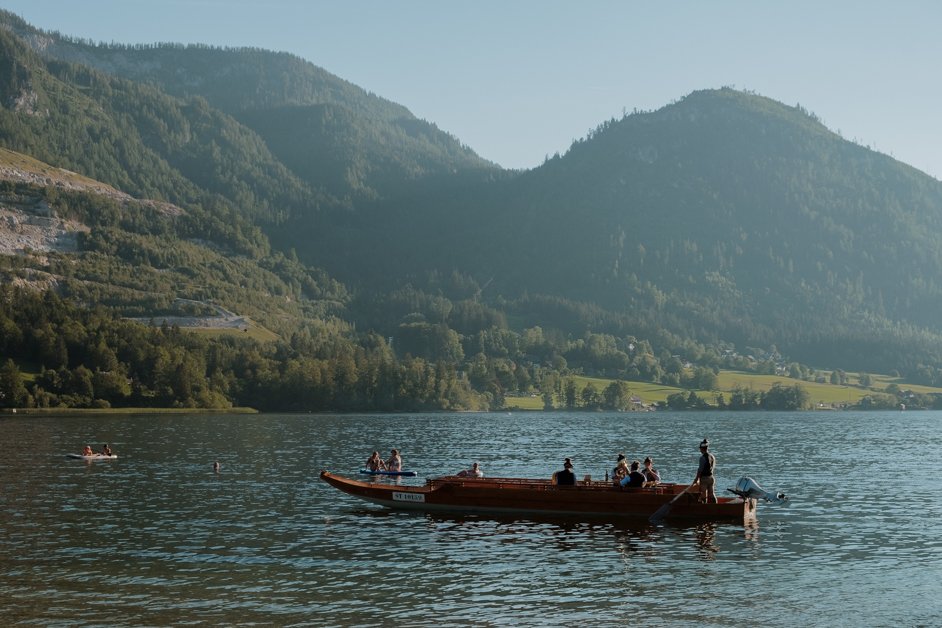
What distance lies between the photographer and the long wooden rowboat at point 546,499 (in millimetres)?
63469

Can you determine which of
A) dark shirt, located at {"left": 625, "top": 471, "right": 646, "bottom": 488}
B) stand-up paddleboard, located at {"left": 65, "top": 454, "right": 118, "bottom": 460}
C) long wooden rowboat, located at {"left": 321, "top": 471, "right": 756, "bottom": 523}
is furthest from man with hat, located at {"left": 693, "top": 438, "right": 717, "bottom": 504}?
stand-up paddleboard, located at {"left": 65, "top": 454, "right": 118, "bottom": 460}

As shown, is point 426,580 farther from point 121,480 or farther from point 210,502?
point 121,480

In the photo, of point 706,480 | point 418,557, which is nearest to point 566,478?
point 706,480

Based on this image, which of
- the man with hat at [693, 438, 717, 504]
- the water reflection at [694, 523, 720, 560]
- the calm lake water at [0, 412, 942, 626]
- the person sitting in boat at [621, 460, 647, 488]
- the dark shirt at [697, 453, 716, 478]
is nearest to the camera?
the calm lake water at [0, 412, 942, 626]

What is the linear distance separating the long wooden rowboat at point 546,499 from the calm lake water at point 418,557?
1.13 metres

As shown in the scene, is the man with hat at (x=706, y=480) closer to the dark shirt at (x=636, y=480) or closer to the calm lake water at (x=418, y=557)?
the calm lake water at (x=418, y=557)

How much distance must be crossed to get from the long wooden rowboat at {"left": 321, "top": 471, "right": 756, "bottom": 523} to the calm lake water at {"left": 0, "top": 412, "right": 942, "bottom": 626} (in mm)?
1127

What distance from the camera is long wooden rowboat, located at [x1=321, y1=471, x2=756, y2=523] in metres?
63.5

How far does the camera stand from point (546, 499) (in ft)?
217

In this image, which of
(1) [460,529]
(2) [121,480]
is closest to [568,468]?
(1) [460,529]

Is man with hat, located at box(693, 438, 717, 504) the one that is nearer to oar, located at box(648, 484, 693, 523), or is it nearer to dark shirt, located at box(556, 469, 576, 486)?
oar, located at box(648, 484, 693, 523)

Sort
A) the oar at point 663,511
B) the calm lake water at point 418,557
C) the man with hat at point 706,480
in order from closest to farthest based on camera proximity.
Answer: the calm lake water at point 418,557 < the man with hat at point 706,480 < the oar at point 663,511

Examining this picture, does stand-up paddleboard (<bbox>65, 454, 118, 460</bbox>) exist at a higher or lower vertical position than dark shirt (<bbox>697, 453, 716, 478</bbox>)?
lower

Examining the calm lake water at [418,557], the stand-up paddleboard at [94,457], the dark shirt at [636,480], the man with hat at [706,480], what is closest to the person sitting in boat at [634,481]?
the dark shirt at [636,480]
